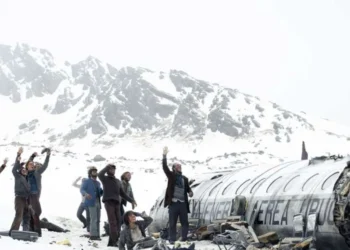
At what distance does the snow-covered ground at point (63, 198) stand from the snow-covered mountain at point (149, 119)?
35.7 metres

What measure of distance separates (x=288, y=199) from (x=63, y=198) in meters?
→ 16.6

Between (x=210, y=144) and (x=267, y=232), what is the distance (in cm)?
8755

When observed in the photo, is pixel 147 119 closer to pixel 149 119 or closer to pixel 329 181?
pixel 149 119

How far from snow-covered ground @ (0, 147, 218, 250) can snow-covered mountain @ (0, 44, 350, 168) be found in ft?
117

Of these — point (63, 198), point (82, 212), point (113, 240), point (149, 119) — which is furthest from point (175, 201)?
point (149, 119)

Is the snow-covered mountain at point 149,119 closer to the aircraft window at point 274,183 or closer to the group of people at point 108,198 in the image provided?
the group of people at point 108,198

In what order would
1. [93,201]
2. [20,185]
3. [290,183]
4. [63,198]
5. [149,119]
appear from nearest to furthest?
[290,183]
[20,185]
[93,201]
[63,198]
[149,119]

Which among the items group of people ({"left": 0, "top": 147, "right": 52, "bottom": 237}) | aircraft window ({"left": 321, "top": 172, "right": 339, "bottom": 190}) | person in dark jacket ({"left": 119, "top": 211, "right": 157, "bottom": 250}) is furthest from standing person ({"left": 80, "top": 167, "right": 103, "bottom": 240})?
aircraft window ({"left": 321, "top": 172, "right": 339, "bottom": 190})

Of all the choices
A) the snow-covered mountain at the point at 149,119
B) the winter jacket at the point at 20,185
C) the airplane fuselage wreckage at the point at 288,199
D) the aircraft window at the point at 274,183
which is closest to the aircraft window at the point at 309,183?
the airplane fuselage wreckage at the point at 288,199

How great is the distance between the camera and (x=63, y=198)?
25.9 m

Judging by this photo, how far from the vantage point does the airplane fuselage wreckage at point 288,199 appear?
9.79 m

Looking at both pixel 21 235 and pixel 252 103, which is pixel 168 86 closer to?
pixel 252 103

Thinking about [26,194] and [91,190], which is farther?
[91,190]

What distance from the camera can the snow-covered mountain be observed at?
96062 mm
